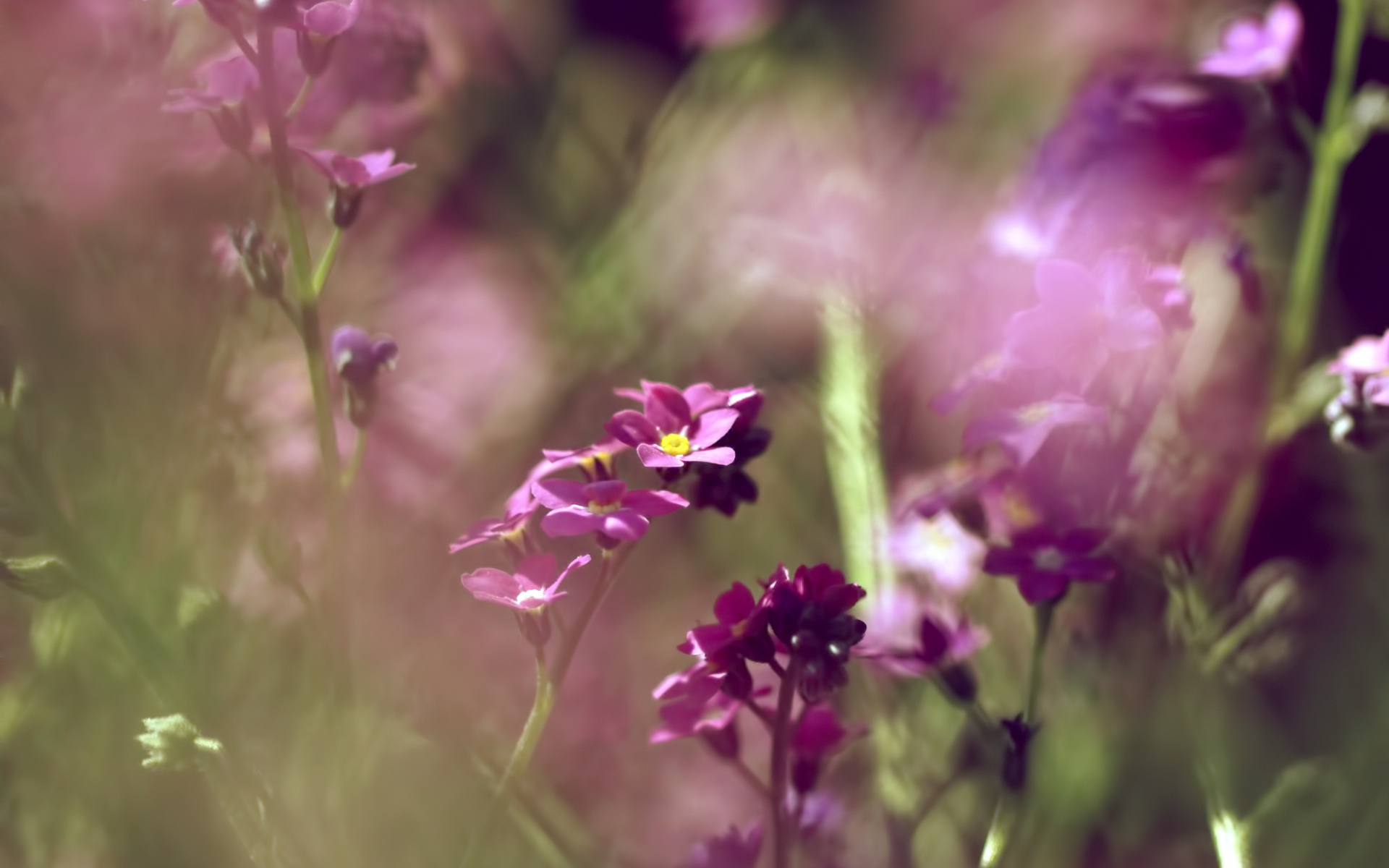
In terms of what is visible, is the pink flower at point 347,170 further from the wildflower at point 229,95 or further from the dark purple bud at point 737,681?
the dark purple bud at point 737,681

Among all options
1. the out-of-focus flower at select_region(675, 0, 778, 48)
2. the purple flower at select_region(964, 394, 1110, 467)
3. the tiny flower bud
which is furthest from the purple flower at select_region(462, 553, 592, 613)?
the out-of-focus flower at select_region(675, 0, 778, 48)

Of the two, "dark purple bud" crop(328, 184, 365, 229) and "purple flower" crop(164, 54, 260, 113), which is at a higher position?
"purple flower" crop(164, 54, 260, 113)

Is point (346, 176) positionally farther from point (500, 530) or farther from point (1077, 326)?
point (1077, 326)

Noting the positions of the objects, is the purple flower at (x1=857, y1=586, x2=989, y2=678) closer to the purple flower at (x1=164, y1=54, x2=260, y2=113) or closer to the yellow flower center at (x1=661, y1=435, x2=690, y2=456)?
the yellow flower center at (x1=661, y1=435, x2=690, y2=456)

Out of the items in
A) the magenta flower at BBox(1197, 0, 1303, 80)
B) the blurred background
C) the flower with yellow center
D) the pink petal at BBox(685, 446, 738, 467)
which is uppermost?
the magenta flower at BBox(1197, 0, 1303, 80)

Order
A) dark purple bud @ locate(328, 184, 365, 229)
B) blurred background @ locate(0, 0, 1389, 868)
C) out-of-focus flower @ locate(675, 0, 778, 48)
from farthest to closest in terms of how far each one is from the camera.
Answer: out-of-focus flower @ locate(675, 0, 778, 48) < blurred background @ locate(0, 0, 1389, 868) < dark purple bud @ locate(328, 184, 365, 229)

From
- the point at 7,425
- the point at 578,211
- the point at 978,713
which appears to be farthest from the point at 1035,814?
the point at 578,211

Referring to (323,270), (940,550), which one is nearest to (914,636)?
(940,550)
